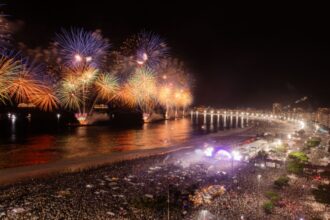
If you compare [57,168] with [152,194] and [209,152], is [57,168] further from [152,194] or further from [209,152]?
[209,152]

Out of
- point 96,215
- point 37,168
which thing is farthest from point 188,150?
point 96,215

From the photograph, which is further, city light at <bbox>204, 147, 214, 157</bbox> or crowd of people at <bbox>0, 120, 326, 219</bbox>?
city light at <bbox>204, 147, 214, 157</bbox>

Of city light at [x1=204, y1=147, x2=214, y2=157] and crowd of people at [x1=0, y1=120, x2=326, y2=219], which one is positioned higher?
city light at [x1=204, y1=147, x2=214, y2=157]

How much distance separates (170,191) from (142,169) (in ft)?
16.3

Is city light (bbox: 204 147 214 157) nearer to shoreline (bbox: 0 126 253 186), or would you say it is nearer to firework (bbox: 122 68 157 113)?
shoreline (bbox: 0 126 253 186)

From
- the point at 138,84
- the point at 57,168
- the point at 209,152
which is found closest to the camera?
the point at 57,168

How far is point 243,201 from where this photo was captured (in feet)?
49.6

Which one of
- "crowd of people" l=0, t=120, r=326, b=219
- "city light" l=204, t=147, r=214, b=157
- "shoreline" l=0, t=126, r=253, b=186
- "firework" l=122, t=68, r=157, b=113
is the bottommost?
"crowd of people" l=0, t=120, r=326, b=219

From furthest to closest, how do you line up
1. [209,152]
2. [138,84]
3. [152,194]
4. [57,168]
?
[138,84], [209,152], [57,168], [152,194]

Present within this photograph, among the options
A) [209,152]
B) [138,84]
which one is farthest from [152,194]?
[138,84]

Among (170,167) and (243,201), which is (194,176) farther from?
(243,201)

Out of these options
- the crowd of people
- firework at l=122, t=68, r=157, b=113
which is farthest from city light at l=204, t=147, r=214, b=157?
firework at l=122, t=68, r=157, b=113

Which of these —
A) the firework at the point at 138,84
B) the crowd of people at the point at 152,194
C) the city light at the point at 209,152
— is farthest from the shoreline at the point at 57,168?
the firework at the point at 138,84

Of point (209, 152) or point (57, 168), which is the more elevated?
point (209, 152)
